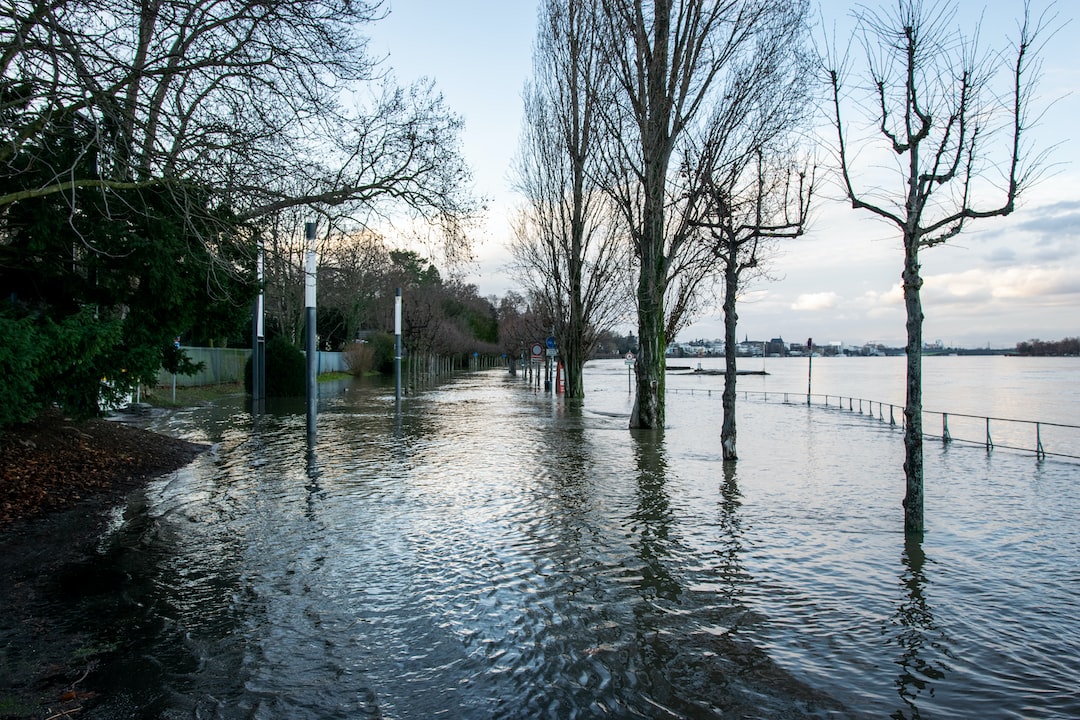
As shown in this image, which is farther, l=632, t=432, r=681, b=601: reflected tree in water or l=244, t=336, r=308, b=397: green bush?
l=244, t=336, r=308, b=397: green bush

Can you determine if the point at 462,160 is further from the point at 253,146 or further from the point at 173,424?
the point at 173,424

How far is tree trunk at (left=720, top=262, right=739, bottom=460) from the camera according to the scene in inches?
511

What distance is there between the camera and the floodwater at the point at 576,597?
416 cm

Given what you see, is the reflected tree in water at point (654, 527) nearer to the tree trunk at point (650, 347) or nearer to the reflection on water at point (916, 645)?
the reflection on water at point (916, 645)

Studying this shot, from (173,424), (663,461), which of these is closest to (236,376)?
(173,424)

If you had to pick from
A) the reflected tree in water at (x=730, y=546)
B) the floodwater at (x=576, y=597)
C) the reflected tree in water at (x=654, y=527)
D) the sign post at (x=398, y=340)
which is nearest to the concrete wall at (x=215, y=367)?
the sign post at (x=398, y=340)

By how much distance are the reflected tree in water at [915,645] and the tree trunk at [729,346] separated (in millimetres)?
6676

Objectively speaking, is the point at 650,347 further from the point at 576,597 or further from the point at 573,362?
the point at 573,362

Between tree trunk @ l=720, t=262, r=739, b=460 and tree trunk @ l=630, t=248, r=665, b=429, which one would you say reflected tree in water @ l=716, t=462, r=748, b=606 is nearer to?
tree trunk @ l=720, t=262, r=739, b=460

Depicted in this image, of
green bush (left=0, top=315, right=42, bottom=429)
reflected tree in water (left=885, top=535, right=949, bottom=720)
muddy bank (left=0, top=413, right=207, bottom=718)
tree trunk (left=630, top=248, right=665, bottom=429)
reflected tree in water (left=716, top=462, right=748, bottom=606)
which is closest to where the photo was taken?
muddy bank (left=0, top=413, right=207, bottom=718)

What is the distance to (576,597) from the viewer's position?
5859 mm

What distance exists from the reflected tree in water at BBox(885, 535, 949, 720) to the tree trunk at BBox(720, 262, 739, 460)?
6.68 meters

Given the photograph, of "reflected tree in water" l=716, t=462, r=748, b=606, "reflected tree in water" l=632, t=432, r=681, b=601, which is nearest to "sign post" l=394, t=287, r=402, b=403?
"reflected tree in water" l=632, t=432, r=681, b=601

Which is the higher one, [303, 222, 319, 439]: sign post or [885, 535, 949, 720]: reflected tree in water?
[303, 222, 319, 439]: sign post
